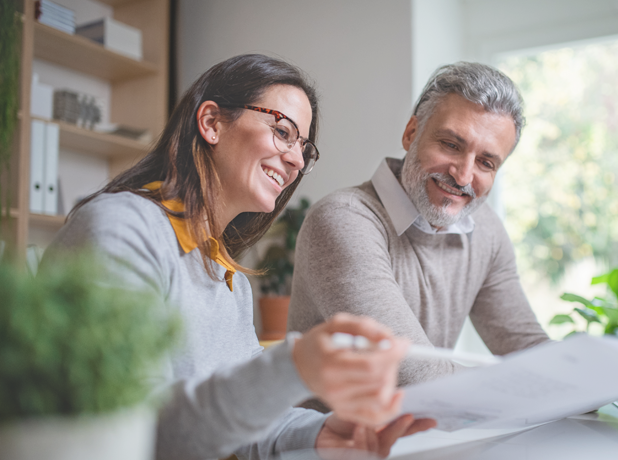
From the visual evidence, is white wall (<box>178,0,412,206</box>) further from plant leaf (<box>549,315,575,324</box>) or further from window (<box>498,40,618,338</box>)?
plant leaf (<box>549,315,575,324</box>)

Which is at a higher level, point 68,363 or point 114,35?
point 114,35

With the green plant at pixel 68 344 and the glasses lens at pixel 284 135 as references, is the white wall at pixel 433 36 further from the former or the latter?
the green plant at pixel 68 344

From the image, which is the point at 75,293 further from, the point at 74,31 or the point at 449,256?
the point at 74,31

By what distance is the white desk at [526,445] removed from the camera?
0.67 metres

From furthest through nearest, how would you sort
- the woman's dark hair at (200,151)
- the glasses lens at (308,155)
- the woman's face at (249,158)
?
the glasses lens at (308,155) → the woman's face at (249,158) → the woman's dark hair at (200,151)

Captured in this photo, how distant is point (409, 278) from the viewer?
134cm

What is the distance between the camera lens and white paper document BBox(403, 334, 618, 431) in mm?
467

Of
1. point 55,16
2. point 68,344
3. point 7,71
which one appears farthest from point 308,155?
point 55,16

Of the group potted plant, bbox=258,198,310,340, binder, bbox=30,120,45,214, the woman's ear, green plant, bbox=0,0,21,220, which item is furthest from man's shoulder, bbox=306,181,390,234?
binder, bbox=30,120,45,214

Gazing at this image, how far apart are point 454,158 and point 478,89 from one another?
175mm

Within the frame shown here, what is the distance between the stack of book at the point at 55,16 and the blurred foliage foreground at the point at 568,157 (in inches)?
90.4

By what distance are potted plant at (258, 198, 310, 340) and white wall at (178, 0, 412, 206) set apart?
0.16 metres

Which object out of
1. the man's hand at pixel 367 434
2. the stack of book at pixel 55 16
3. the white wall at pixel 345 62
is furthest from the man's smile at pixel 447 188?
the stack of book at pixel 55 16

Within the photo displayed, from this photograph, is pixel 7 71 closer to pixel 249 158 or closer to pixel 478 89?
pixel 249 158
